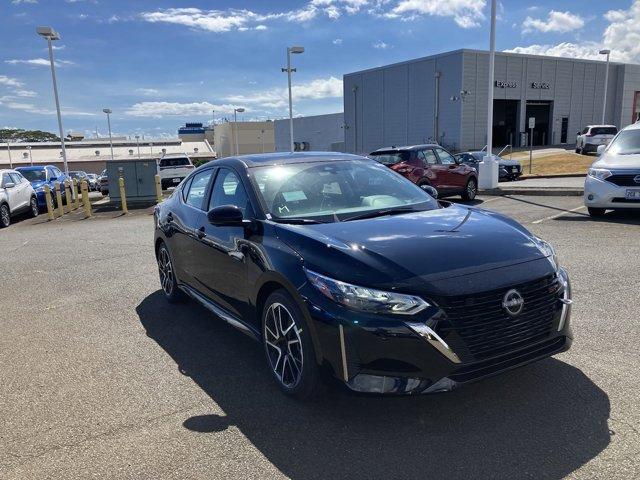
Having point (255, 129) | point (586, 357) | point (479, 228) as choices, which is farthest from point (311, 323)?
point (255, 129)

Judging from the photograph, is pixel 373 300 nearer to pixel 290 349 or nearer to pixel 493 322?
pixel 493 322

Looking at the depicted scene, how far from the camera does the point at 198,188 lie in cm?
528

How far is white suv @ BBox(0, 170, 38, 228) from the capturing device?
48.4 ft

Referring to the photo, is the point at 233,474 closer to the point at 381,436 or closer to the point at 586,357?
the point at 381,436

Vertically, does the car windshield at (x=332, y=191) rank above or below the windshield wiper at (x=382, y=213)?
above

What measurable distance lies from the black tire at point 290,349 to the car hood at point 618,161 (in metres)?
8.51

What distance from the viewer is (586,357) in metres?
4.00

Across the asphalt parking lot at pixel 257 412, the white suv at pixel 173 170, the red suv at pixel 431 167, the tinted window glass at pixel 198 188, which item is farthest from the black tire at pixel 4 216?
the tinted window glass at pixel 198 188

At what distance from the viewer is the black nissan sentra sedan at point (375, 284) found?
9.47 ft

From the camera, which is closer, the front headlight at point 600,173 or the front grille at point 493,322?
the front grille at point 493,322

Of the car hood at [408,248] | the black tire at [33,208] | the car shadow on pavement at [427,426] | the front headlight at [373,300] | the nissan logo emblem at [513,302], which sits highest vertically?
the car hood at [408,248]

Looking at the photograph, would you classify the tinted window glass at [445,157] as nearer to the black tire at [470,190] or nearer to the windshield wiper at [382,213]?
the black tire at [470,190]

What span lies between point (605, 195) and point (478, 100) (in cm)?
3659

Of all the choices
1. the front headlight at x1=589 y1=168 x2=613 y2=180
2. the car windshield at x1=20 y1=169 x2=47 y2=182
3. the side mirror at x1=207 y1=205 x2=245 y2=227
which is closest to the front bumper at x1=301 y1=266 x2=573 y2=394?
the side mirror at x1=207 y1=205 x2=245 y2=227
